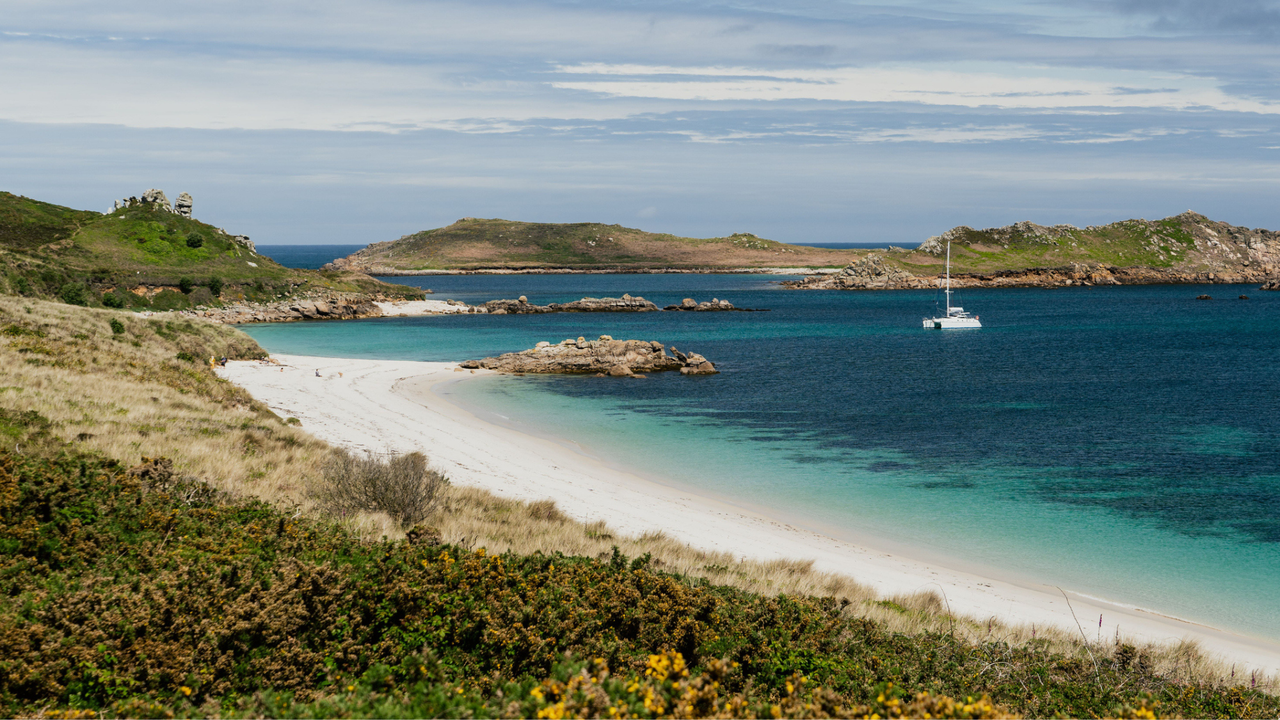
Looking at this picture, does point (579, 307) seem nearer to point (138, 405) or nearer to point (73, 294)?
point (73, 294)

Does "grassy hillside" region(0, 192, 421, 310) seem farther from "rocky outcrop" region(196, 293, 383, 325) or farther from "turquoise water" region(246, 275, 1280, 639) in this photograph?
"turquoise water" region(246, 275, 1280, 639)

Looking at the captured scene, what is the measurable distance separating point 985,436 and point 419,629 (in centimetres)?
2940

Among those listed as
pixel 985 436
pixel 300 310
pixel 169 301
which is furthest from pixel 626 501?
pixel 300 310

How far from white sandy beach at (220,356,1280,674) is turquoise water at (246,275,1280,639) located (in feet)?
4.01

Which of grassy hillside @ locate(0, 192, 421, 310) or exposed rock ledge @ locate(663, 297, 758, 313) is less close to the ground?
grassy hillside @ locate(0, 192, 421, 310)

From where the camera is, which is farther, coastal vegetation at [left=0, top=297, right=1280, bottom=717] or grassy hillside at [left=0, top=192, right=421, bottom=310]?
grassy hillside at [left=0, top=192, right=421, bottom=310]

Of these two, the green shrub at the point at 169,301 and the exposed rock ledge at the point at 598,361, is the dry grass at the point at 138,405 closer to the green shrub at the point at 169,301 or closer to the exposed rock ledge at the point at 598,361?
the exposed rock ledge at the point at 598,361

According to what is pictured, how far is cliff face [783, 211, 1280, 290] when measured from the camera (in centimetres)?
15762

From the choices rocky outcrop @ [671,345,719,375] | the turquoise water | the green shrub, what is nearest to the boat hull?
the turquoise water

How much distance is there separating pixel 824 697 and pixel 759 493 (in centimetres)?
1779

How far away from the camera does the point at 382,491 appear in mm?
14188

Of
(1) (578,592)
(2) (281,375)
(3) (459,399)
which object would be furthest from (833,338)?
(1) (578,592)

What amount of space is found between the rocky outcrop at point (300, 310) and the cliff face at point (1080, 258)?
90.1 meters

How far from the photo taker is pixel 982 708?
584cm
